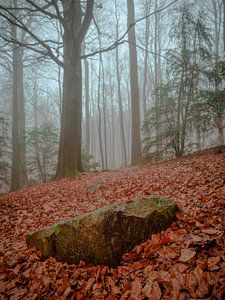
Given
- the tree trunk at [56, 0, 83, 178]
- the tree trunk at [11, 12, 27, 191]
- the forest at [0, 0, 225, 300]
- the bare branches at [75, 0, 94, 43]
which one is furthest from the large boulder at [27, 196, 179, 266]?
the tree trunk at [11, 12, 27, 191]

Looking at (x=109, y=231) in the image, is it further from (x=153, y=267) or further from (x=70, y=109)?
(x=70, y=109)

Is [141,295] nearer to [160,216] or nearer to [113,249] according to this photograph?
[113,249]

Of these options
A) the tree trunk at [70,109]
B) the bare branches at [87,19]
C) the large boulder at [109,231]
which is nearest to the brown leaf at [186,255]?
the large boulder at [109,231]

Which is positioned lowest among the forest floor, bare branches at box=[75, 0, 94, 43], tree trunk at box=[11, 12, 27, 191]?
the forest floor

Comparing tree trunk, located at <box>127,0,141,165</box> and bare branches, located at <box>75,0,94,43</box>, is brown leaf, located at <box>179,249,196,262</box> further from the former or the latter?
tree trunk, located at <box>127,0,141,165</box>

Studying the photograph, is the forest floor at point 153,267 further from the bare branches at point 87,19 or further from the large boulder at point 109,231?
the bare branches at point 87,19

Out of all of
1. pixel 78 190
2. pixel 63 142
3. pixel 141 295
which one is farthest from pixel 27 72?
pixel 141 295

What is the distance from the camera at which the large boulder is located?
2.66 meters

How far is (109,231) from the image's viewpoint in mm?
2674

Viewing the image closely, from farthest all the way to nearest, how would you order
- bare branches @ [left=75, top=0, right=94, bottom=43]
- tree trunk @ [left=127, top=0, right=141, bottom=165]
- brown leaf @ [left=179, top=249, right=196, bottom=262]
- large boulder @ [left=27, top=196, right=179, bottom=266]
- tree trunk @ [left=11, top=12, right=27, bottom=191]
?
A: tree trunk @ [left=127, top=0, right=141, bottom=165] < tree trunk @ [left=11, top=12, right=27, bottom=191] < bare branches @ [left=75, top=0, right=94, bottom=43] < large boulder @ [left=27, top=196, right=179, bottom=266] < brown leaf @ [left=179, top=249, right=196, bottom=262]

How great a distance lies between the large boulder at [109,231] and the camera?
2662 mm

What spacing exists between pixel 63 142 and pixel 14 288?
20.0 ft

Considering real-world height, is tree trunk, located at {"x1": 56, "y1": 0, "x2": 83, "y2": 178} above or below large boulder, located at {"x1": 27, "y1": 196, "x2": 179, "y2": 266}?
above

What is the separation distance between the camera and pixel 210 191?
3893 millimetres
